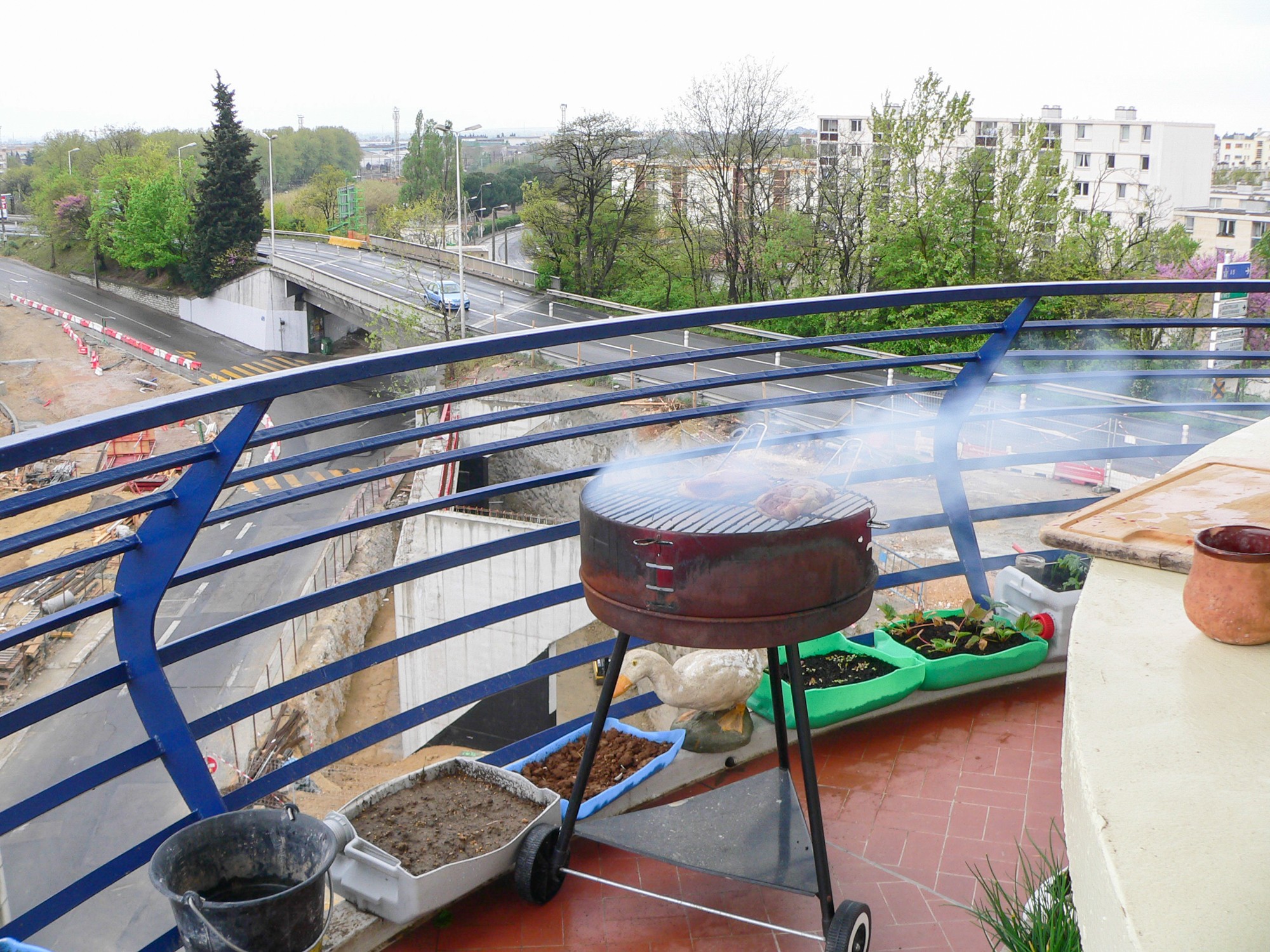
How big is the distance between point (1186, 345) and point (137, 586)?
27.0 metres

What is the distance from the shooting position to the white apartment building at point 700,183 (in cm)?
3375

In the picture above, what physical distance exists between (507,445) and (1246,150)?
174444 millimetres

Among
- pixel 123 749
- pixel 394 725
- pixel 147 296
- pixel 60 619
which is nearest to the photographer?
pixel 60 619

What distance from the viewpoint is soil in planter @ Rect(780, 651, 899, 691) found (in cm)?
300

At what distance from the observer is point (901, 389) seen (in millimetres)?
2709

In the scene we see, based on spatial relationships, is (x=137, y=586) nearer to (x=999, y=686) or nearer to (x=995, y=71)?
(x=999, y=686)

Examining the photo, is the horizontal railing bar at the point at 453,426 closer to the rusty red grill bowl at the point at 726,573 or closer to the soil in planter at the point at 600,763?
the rusty red grill bowl at the point at 726,573

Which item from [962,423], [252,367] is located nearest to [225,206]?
[252,367]

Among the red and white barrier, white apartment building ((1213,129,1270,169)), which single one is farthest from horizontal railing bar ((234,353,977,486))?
white apartment building ((1213,129,1270,169))

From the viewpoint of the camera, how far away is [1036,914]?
172 cm

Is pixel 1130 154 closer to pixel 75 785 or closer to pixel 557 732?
pixel 557 732

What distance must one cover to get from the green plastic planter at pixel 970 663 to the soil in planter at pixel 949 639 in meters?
0.02

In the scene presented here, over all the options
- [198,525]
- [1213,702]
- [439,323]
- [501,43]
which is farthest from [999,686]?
[501,43]

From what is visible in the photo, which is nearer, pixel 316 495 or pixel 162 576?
pixel 162 576
